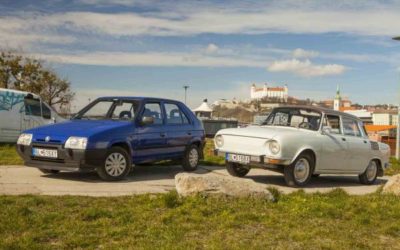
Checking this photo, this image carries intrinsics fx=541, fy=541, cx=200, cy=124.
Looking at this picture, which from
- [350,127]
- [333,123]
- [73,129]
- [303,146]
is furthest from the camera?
[350,127]

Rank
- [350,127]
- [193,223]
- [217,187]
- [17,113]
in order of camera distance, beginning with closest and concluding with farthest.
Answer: [193,223], [217,187], [350,127], [17,113]

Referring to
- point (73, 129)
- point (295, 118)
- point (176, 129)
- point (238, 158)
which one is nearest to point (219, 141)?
point (238, 158)

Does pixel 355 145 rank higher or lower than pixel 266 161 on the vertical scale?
higher

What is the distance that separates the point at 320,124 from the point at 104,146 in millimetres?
4354

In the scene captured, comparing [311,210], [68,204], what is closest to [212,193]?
[311,210]

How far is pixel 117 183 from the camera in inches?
370

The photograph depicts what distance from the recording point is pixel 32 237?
5012 mm

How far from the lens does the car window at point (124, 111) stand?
10.5 meters

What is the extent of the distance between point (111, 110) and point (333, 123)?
4566mm

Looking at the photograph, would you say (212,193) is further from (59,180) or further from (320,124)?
(320,124)

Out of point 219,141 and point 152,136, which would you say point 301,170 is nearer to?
point 219,141

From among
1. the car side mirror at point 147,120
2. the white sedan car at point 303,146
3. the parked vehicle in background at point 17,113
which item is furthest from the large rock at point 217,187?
the parked vehicle in background at point 17,113

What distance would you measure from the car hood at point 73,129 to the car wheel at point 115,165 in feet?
1.50

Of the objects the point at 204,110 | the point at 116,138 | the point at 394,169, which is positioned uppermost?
the point at 204,110
